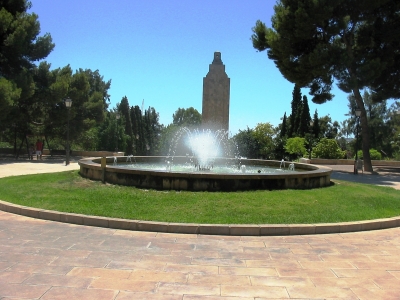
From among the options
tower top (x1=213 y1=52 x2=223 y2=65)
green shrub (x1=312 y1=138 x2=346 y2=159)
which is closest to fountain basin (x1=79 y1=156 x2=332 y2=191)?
green shrub (x1=312 y1=138 x2=346 y2=159)

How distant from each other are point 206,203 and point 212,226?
1340 mm

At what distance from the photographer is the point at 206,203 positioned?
7625 mm

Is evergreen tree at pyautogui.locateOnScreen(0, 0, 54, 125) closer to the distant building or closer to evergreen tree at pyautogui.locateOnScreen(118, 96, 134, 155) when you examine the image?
the distant building

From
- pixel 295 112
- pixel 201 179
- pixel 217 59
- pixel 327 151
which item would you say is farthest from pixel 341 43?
pixel 295 112

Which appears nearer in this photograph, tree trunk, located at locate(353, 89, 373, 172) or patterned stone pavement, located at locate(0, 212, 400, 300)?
patterned stone pavement, located at locate(0, 212, 400, 300)

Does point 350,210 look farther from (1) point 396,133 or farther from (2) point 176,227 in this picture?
(1) point 396,133

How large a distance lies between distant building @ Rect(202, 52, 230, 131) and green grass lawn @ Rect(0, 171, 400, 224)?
922 inches

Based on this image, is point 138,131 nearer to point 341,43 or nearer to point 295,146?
point 295,146

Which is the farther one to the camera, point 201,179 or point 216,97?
point 216,97

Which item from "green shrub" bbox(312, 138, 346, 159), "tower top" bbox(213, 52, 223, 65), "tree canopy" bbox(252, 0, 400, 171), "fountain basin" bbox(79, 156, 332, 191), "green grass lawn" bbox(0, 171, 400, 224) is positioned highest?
"tower top" bbox(213, 52, 223, 65)

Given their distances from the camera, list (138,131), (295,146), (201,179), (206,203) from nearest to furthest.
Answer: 1. (206,203)
2. (201,179)
3. (295,146)
4. (138,131)

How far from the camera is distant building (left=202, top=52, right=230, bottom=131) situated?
32531mm

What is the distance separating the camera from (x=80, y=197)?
8.09m

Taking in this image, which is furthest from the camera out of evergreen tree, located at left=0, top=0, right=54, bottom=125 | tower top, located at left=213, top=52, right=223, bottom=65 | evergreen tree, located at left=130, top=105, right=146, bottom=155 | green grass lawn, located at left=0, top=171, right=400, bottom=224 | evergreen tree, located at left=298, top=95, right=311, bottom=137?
evergreen tree, located at left=130, top=105, right=146, bottom=155
